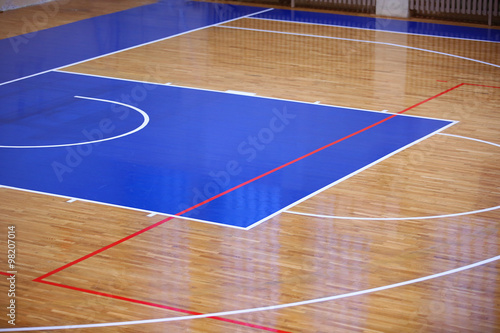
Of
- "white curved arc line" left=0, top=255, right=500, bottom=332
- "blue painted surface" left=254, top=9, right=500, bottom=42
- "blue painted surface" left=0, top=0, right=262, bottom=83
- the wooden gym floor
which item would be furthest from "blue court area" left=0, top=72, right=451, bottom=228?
"blue painted surface" left=254, top=9, right=500, bottom=42

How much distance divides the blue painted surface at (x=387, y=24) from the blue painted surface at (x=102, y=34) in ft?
3.65

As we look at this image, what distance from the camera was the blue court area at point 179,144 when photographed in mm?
10789

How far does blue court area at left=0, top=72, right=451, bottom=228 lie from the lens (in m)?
10.8

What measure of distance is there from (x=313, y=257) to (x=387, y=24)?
12.7 meters

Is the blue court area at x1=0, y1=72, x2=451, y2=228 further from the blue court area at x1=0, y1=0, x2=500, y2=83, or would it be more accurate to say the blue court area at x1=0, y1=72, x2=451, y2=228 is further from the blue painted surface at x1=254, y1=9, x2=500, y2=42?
the blue painted surface at x1=254, y1=9, x2=500, y2=42

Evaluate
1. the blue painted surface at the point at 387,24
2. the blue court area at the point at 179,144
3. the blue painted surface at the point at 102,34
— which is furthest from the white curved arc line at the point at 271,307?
the blue painted surface at the point at 387,24

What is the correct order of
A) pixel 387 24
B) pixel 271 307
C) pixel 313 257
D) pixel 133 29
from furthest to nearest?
pixel 387 24 < pixel 133 29 < pixel 313 257 < pixel 271 307

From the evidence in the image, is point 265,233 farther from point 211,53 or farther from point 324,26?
point 324,26

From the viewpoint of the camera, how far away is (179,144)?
41.2 ft

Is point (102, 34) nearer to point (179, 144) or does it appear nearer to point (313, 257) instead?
point (179, 144)

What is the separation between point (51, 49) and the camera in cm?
1825

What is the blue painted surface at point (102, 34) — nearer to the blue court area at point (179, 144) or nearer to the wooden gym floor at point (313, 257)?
the blue court area at point (179, 144)

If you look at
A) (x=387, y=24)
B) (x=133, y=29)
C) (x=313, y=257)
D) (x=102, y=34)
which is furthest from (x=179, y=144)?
(x=387, y=24)

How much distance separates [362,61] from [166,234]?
28.5 ft
